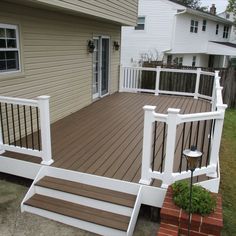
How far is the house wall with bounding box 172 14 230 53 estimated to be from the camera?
54.7ft


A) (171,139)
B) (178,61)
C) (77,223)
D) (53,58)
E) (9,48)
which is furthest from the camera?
(178,61)

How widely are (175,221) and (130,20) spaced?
744 centimetres

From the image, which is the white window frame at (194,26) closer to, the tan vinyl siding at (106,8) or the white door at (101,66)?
the tan vinyl siding at (106,8)

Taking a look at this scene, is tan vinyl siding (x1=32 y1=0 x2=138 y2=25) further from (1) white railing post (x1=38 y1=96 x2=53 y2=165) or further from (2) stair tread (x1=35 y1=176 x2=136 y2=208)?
(2) stair tread (x1=35 y1=176 x2=136 y2=208)

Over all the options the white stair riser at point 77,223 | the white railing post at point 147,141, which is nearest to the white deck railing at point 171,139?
the white railing post at point 147,141

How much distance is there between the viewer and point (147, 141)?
339 cm

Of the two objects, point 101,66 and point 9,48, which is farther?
point 101,66

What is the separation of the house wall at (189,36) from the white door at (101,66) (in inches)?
334

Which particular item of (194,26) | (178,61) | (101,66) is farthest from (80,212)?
(194,26)

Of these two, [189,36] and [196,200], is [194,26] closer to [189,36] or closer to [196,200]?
[189,36]

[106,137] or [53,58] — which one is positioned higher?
[53,58]

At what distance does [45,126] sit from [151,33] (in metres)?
14.1

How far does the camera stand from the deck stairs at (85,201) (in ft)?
10.8

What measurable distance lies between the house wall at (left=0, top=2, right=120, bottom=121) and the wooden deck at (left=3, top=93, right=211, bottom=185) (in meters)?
0.57
